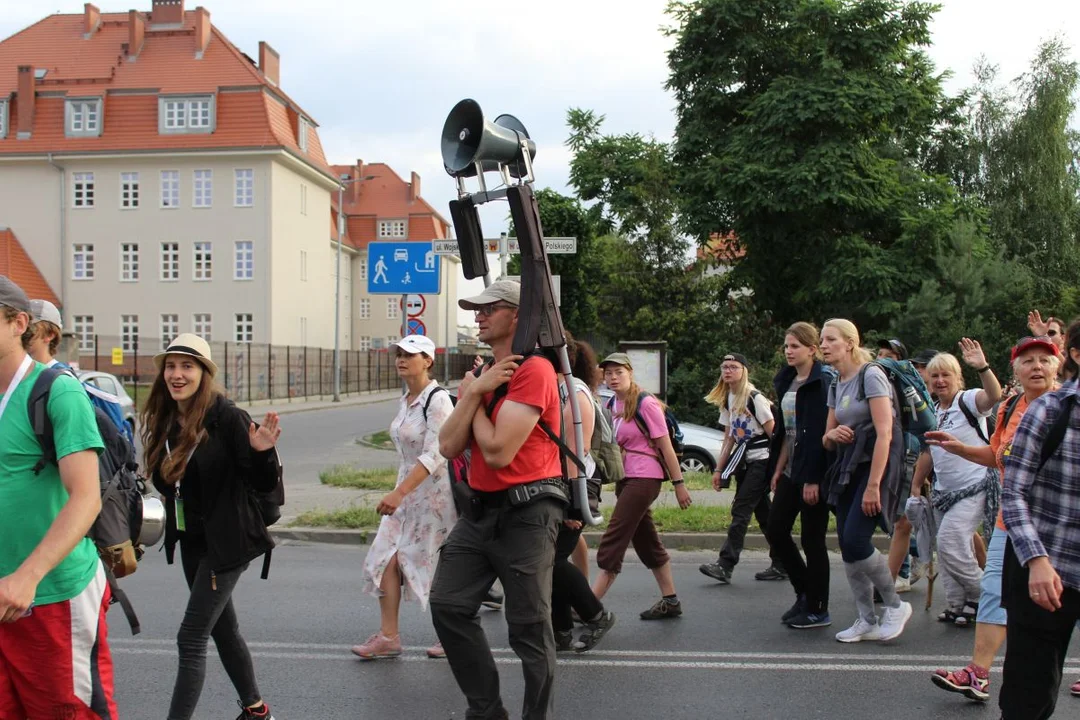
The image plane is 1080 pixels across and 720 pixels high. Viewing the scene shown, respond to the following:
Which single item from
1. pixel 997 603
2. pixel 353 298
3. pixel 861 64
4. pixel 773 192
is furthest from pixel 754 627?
pixel 353 298

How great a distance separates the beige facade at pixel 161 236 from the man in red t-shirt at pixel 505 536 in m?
46.7

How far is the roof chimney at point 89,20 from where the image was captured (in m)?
52.9

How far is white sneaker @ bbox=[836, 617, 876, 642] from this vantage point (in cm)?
619

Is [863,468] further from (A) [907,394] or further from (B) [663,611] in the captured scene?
(B) [663,611]

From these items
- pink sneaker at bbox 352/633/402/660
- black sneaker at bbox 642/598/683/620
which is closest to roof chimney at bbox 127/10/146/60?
black sneaker at bbox 642/598/683/620

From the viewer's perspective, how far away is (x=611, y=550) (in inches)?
258

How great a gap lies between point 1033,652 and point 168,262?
50.8 metres

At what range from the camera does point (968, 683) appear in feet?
16.2

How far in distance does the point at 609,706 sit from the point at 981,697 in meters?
1.77

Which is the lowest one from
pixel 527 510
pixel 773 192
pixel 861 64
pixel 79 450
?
pixel 527 510

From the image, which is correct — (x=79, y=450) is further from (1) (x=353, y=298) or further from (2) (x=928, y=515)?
(1) (x=353, y=298)

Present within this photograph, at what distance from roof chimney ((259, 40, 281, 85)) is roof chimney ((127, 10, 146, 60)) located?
5965mm

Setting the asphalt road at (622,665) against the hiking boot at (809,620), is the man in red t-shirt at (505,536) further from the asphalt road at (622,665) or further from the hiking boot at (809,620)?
the hiking boot at (809,620)

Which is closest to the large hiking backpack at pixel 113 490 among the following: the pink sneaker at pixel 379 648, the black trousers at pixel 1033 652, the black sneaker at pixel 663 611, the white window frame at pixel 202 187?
the pink sneaker at pixel 379 648
